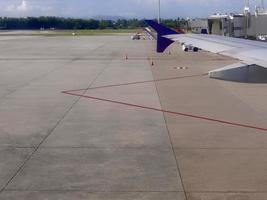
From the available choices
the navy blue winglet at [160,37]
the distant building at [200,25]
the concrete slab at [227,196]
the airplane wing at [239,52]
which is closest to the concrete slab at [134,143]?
the concrete slab at [227,196]

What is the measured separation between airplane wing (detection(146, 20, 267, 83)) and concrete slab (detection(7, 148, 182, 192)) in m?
2.44

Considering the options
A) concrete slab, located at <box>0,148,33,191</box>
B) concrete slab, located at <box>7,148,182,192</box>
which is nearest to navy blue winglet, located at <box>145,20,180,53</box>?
concrete slab, located at <box>7,148,182,192</box>

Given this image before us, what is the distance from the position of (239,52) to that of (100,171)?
4.07m

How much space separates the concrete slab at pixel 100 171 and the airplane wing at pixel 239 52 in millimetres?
2439

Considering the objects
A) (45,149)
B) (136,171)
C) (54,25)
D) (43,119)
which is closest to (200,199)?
(136,171)

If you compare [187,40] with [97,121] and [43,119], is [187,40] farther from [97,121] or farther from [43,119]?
[43,119]

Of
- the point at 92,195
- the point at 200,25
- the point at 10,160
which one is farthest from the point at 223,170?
the point at 200,25

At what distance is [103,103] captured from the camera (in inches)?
574

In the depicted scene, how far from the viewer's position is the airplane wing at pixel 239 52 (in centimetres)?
901

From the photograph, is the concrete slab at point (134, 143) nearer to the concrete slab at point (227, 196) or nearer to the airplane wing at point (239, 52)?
the concrete slab at point (227, 196)

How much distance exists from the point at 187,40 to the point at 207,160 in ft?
19.6

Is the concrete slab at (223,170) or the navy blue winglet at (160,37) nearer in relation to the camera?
the concrete slab at (223,170)

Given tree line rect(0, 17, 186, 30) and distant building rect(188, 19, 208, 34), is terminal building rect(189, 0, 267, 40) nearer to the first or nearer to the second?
distant building rect(188, 19, 208, 34)

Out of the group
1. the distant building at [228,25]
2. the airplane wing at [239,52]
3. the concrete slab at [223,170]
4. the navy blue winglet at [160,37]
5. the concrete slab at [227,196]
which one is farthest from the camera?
the distant building at [228,25]
